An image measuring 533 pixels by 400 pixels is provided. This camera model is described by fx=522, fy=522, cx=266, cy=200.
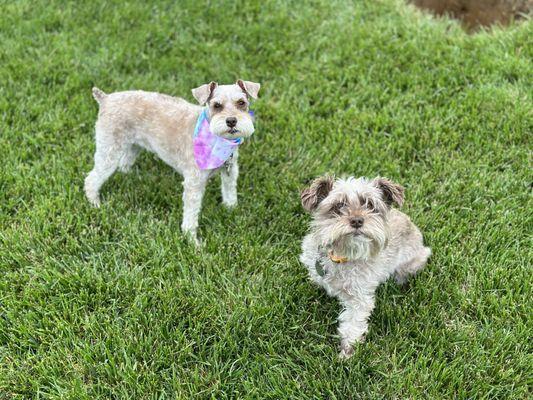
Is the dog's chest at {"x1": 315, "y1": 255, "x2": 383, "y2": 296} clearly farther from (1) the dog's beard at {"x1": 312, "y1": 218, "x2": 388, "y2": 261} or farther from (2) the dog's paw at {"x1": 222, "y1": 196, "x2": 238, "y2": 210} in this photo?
(2) the dog's paw at {"x1": 222, "y1": 196, "x2": 238, "y2": 210}

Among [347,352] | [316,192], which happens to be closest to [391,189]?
[316,192]

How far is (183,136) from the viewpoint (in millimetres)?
5504

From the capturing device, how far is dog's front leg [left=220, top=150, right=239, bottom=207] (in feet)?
18.3

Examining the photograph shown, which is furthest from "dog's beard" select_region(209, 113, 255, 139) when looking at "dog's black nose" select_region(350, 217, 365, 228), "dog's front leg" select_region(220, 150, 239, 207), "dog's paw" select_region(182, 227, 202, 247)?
"dog's black nose" select_region(350, 217, 365, 228)

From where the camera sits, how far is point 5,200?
5766mm

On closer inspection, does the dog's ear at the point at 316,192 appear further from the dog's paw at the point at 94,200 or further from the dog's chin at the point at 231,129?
the dog's paw at the point at 94,200

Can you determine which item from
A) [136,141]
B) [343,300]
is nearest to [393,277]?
[343,300]

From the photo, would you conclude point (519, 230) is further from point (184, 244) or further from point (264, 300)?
point (184, 244)

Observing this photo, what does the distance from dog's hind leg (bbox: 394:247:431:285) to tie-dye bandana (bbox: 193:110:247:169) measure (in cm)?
198

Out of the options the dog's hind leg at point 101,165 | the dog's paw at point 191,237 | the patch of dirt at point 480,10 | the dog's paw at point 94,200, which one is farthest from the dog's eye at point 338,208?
the patch of dirt at point 480,10

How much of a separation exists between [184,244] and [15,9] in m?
6.08

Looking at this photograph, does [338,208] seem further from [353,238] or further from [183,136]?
[183,136]

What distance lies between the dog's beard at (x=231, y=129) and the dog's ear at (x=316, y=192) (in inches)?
40.4

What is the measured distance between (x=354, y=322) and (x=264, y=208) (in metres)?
1.85
